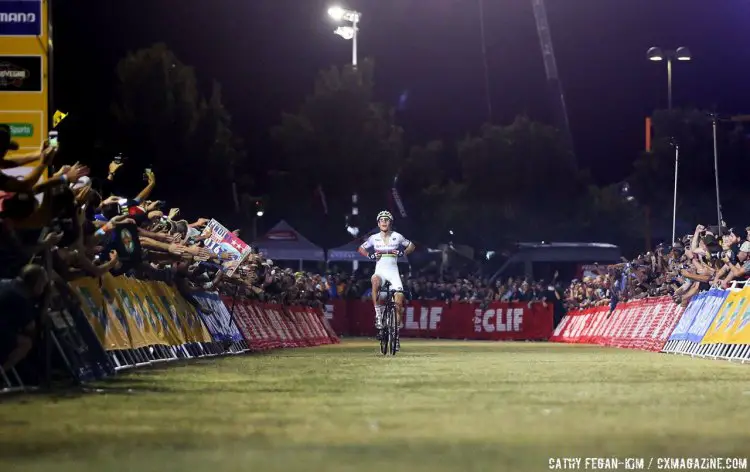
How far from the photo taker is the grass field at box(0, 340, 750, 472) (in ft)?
20.2

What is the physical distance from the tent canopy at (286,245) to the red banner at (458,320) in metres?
5.66

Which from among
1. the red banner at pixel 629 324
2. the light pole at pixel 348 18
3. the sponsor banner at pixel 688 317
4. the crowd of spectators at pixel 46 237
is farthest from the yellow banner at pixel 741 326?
the light pole at pixel 348 18

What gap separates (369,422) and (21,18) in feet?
24.1

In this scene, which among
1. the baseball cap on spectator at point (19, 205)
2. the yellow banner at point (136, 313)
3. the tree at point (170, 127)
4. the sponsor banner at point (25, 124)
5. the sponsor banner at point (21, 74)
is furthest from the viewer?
the tree at point (170, 127)

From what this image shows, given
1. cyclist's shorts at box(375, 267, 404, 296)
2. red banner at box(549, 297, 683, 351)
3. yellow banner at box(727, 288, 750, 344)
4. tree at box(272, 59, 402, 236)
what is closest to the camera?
yellow banner at box(727, 288, 750, 344)

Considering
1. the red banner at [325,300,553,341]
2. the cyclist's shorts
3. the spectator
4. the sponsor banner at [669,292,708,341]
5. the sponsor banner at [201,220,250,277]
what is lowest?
the red banner at [325,300,553,341]

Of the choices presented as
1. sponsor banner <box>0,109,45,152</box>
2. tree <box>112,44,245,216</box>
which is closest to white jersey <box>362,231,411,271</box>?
sponsor banner <box>0,109,45,152</box>

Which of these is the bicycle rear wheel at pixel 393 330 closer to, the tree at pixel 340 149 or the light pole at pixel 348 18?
the light pole at pixel 348 18

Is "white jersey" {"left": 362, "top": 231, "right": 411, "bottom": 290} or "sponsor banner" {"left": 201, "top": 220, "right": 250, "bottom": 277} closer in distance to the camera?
"white jersey" {"left": 362, "top": 231, "right": 411, "bottom": 290}

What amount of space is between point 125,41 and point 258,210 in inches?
645

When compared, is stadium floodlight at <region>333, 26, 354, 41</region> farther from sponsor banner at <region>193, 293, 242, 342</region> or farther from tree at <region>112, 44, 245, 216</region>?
sponsor banner at <region>193, 293, 242, 342</region>

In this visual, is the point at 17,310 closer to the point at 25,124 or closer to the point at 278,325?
the point at 25,124

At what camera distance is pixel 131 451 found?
6.47 m

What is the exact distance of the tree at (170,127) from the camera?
5256 centimetres
